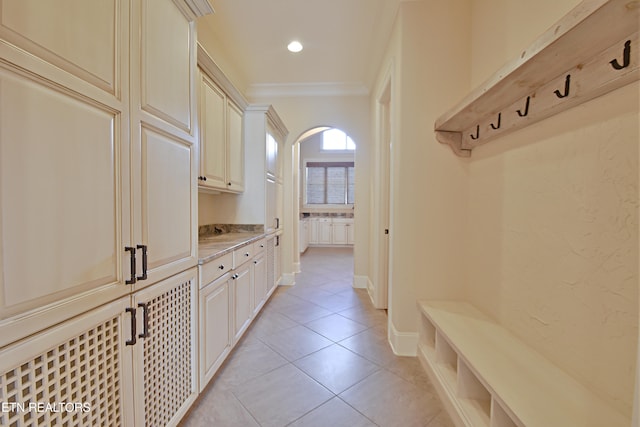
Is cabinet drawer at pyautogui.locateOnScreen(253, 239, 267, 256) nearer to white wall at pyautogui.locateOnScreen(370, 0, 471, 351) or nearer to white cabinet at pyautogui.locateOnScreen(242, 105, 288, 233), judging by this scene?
white cabinet at pyautogui.locateOnScreen(242, 105, 288, 233)

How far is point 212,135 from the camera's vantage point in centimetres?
241

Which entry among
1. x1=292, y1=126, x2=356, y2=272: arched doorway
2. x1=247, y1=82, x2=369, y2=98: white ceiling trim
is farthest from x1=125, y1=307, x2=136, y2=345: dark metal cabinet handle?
x1=292, y1=126, x2=356, y2=272: arched doorway

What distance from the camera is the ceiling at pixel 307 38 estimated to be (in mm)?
2434

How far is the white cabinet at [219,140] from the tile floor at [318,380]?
4.63 feet

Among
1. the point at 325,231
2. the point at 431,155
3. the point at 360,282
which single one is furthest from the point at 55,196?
the point at 325,231

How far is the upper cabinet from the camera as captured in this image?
7.30 ft

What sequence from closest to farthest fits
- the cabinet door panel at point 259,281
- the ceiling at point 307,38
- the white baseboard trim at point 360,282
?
1. the ceiling at point 307,38
2. the cabinet door panel at point 259,281
3. the white baseboard trim at point 360,282

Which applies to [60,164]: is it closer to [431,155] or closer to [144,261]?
[144,261]

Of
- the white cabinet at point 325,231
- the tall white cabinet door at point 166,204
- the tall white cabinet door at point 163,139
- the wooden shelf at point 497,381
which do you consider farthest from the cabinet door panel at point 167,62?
the white cabinet at point 325,231

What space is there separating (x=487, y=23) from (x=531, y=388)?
2138 mm

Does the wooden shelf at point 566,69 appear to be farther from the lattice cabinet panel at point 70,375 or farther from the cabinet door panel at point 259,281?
the cabinet door panel at point 259,281

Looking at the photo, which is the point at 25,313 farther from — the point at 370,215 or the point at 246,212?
the point at 370,215

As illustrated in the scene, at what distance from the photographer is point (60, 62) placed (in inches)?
31.7

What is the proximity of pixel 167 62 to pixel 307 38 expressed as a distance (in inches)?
79.2
